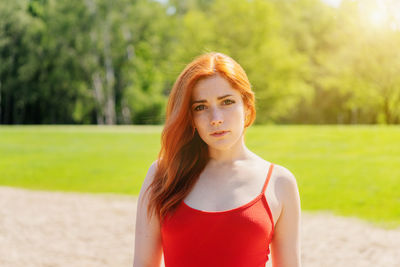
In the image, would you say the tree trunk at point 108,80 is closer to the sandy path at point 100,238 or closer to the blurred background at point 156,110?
the blurred background at point 156,110

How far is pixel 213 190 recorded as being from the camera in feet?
6.49

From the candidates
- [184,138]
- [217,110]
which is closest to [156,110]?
[184,138]

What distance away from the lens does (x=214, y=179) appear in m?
2.04

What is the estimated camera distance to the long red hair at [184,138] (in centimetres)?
196

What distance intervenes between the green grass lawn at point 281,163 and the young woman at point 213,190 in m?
6.24

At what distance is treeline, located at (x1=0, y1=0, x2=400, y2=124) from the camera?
3879cm

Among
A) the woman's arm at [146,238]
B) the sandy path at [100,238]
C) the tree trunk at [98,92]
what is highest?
the woman's arm at [146,238]

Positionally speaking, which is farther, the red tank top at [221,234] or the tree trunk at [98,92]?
the tree trunk at [98,92]

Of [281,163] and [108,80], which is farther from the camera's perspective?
[108,80]

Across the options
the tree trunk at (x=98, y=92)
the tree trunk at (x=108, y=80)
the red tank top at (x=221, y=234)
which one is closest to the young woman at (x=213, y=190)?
the red tank top at (x=221, y=234)

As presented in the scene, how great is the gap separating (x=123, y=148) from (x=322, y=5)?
125 ft

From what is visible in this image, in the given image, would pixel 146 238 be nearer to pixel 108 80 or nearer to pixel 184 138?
pixel 184 138

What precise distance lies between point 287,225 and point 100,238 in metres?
5.09

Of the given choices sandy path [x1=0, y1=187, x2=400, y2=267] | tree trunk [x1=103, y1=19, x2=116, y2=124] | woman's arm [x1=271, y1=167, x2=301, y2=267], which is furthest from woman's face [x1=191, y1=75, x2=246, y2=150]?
tree trunk [x1=103, y1=19, x2=116, y2=124]
